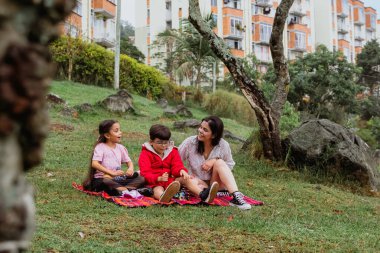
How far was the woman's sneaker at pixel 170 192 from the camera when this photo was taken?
4.86 m

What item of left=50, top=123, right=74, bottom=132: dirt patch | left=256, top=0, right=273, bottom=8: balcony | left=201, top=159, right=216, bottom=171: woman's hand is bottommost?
left=201, top=159, right=216, bottom=171: woman's hand

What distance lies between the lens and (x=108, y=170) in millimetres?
5434

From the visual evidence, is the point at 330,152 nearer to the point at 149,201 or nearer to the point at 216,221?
the point at 149,201

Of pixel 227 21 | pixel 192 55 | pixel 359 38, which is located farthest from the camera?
pixel 359 38

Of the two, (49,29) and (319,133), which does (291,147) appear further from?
(49,29)

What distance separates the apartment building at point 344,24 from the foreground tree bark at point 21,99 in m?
46.9

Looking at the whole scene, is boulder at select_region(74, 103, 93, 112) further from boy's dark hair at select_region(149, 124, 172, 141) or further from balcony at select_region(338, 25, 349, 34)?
balcony at select_region(338, 25, 349, 34)

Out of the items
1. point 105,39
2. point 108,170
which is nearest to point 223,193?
point 108,170

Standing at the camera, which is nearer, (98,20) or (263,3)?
(98,20)

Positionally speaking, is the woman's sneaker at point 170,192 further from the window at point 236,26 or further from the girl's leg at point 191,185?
the window at point 236,26

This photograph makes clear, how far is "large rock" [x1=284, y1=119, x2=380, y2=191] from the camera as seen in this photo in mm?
7670

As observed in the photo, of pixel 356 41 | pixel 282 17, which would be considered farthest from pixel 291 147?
pixel 356 41

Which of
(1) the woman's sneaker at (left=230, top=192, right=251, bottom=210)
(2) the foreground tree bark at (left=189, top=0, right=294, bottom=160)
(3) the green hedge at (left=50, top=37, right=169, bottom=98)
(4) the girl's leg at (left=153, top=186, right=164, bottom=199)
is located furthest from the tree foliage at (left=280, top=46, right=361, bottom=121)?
(4) the girl's leg at (left=153, top=186, right=164, bottom=199)

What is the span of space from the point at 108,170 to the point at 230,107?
14711 mm
